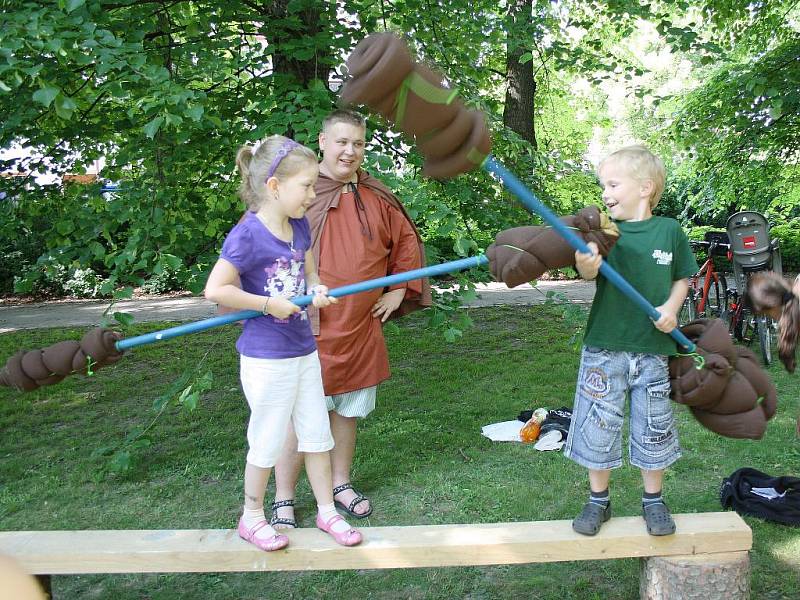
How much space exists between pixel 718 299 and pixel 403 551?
6727mm

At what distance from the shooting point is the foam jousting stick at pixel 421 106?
2.15 metres

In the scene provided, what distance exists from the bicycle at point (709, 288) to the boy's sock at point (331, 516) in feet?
20.1

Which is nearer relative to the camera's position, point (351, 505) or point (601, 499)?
point (601, 499)

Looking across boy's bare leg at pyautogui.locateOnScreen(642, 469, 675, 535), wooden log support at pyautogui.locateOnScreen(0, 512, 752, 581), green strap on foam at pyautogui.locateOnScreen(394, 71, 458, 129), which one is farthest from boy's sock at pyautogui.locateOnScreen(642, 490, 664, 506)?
green strap on foam at pyautogui.locateOnScreen(394, 71, 458, 129)

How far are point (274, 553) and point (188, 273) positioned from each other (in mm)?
2336

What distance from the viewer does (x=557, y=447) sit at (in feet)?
15.6

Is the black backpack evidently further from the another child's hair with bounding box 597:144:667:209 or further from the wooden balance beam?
the another child's hair with bounding box 597:144:667:209

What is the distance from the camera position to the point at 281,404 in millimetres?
2947

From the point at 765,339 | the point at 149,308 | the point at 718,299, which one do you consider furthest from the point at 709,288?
the point at 149,308

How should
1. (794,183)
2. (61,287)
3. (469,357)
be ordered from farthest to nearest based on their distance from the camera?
(61,287) → (794,183) → (469,357)

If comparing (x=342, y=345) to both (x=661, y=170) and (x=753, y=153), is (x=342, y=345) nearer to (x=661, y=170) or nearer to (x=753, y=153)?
(x=661, y=170)

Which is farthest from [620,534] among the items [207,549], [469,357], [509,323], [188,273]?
[509,323]

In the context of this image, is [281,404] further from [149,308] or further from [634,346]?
[149,308]

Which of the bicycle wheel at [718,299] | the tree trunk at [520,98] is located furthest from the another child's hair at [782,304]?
the tree trunk at [520,98]
